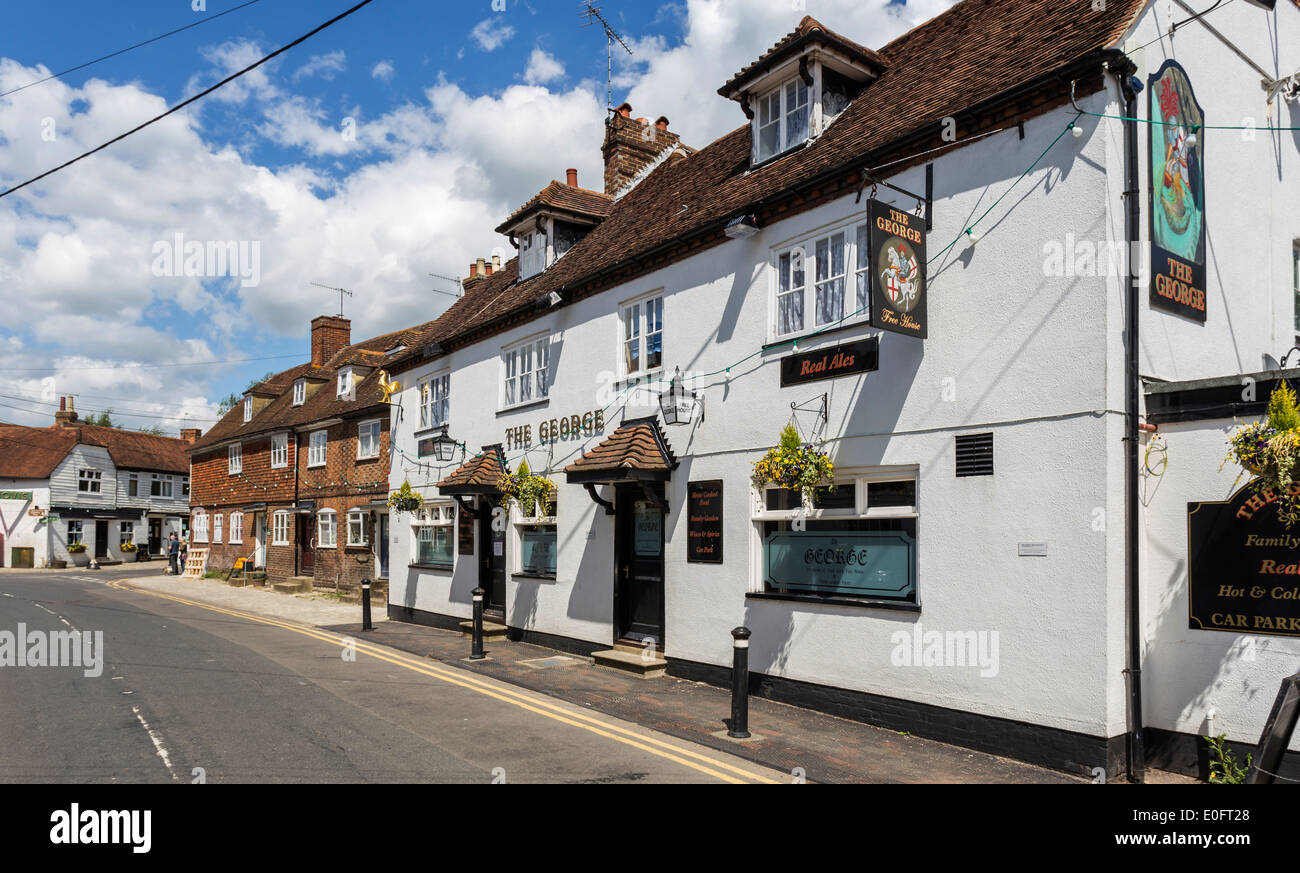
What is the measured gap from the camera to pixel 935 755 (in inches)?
321

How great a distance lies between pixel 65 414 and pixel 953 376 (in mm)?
55293

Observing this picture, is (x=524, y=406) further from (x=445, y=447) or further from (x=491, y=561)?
(x=491, y=561)

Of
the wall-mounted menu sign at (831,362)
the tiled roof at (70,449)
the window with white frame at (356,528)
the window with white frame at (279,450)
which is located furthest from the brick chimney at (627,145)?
the tiled roof at (70,449)

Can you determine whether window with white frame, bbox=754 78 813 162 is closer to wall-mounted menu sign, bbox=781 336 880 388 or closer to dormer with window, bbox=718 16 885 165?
dormer with window, bbox=718 16 885 165

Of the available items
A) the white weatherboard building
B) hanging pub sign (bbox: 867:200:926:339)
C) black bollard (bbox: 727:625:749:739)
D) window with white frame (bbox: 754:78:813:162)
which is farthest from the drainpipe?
window with white frame (bbox: 754:78:813:162)

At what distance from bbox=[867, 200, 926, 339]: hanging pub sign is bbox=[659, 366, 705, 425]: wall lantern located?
375cm

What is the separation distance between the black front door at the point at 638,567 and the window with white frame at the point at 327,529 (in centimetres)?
1754

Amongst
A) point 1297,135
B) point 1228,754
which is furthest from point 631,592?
point 1297,135

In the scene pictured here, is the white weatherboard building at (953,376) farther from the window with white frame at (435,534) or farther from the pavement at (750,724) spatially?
Answer: the window with white frame at (435,534)

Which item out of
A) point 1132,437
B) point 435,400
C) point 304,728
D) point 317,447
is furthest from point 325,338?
point 1132,437

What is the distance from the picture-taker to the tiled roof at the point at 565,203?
56.7ft

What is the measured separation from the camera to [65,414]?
5025 centimetres

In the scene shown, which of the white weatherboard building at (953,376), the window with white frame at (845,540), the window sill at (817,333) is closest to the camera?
the white weatherboard building at (953,376)

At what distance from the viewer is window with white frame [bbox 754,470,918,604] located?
9.21 m
